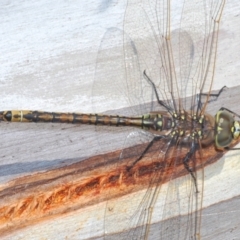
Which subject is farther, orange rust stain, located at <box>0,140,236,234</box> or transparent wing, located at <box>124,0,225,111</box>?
transparent wing, located at <box>124,0,225,111</box>

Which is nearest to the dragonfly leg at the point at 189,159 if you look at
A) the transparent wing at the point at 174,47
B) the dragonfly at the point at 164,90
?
the dragonfly at the point at 164,90

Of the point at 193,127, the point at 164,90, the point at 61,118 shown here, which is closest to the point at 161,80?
the point at 164,90

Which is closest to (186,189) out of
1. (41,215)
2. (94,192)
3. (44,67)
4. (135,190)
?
(135,190)

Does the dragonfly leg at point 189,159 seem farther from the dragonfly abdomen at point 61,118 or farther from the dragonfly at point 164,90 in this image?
the dragonfly abdomen at point 61,118

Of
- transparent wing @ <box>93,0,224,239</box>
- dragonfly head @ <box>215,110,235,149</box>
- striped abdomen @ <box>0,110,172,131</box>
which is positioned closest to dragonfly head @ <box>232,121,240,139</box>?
dragonfly head @ <box>215,110,235,149</box>

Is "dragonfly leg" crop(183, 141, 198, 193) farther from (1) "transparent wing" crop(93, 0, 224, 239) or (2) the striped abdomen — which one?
(2) the striped abdomen

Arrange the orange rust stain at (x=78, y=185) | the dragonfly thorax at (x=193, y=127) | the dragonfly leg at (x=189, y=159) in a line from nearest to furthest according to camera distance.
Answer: the orange rust stain at (x=78, y=185) → the dragonfly leg at (x=189, y=159) → the dragonfly thorax at (x=193, y=127)

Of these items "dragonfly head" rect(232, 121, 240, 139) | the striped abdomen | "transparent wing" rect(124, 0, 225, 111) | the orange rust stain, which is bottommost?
the orange rust stain
